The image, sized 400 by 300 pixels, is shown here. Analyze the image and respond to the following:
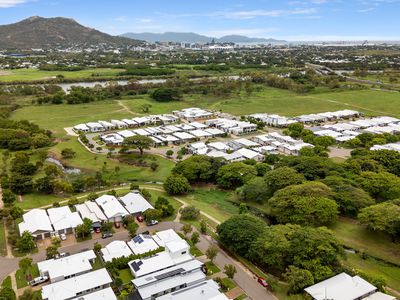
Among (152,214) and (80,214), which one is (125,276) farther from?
(80,214)

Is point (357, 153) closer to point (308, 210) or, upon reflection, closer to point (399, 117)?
point (308, 210)

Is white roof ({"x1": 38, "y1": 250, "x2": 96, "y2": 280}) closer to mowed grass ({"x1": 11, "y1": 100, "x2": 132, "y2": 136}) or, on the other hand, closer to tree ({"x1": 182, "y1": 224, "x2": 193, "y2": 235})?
tree ({"x1": 182, "y1": 224, "x2": 193, "y2": 235})

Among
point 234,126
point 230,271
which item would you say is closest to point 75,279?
point 230,271

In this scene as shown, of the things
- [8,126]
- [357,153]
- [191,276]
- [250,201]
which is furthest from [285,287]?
[8,126]

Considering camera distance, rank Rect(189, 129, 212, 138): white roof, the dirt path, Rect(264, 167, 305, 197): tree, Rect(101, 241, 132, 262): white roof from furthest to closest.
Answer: the dirt path, Rect(189, 129, 212, 138): white roof, Rect(264, 167, 305, 197): tree, Rect(101, 241, 132, 262): white roof

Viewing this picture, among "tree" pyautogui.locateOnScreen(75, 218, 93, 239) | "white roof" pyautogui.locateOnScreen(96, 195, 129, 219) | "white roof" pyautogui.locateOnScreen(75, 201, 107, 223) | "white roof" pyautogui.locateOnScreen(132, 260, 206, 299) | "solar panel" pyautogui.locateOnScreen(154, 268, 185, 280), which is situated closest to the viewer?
"white roof" pyautogui.locateOnScreen(132, 260, 206, 299)

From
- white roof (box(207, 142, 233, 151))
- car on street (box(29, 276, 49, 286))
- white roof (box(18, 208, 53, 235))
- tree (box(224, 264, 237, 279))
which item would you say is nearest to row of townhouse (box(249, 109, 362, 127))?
white roof (box(207, 142, 233, 151))
